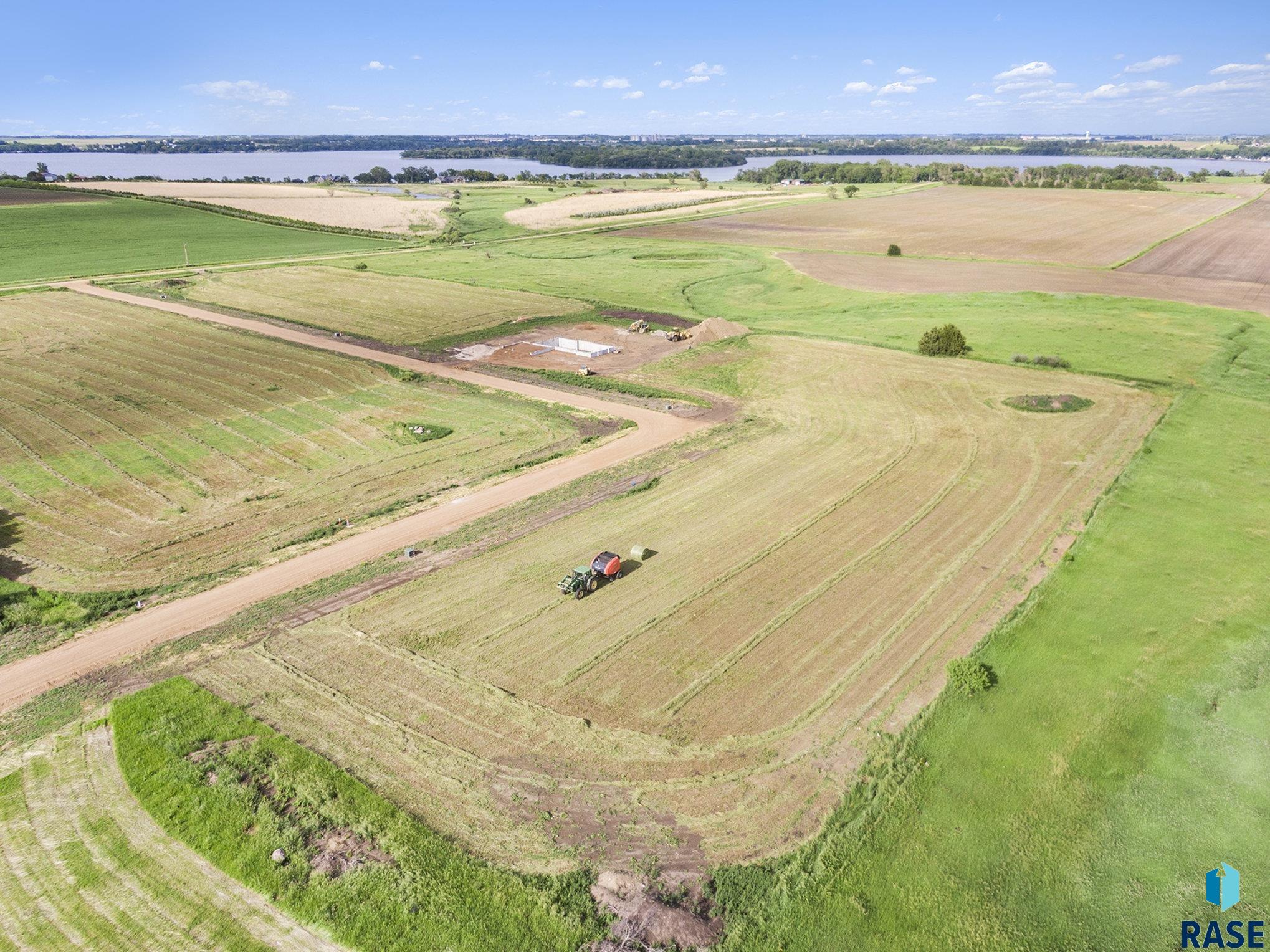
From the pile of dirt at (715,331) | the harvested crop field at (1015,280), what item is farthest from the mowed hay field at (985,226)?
the pile of dirt at (715,331)

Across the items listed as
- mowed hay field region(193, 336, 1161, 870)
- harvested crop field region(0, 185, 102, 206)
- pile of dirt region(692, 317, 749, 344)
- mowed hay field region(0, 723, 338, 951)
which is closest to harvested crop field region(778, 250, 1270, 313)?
pile of dirt region(692, 317, 749, 344)

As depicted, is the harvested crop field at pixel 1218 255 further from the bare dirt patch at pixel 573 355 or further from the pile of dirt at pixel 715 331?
the bare dirt patch at pixel 573 355

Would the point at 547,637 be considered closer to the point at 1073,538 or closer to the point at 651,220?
the point at 1073,538

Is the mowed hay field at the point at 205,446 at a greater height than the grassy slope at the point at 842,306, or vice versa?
the grassy slope at the point at 842,306

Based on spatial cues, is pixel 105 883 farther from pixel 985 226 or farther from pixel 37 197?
pixel 37 197

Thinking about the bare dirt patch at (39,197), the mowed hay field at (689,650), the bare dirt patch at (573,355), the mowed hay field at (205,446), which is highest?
the bare dirt patch at (39,197)

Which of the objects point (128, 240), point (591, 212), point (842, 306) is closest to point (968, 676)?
point (842, 306)
